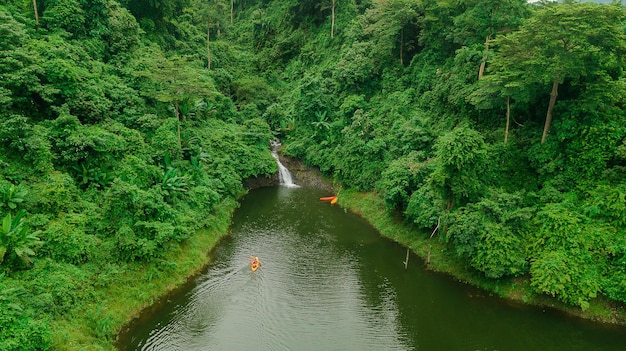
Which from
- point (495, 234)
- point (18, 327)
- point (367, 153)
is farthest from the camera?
point (367, 153)

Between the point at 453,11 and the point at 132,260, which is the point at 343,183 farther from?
the point at 132,260

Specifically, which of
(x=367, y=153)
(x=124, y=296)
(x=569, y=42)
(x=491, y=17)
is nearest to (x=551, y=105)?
(x=569, y=42)

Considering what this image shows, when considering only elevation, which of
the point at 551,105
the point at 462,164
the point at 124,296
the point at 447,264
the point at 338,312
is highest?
the point at 551,105

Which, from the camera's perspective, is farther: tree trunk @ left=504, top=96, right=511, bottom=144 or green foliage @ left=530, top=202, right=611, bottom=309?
tree trunk @ left=504, top=96, right=511, bottom=144

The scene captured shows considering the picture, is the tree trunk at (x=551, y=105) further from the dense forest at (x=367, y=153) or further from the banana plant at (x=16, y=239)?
the banana plant at (x=16, y=239)

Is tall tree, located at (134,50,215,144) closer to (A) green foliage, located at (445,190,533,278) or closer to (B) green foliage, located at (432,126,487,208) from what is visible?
(B) green foliage, located at (432,126,487,208)

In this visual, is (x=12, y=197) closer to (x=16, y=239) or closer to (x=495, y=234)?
(x=16, y=239)

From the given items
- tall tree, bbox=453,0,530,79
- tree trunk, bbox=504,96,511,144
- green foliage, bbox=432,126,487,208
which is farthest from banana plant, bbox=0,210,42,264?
tall tree, bbox=453,0,530,79
